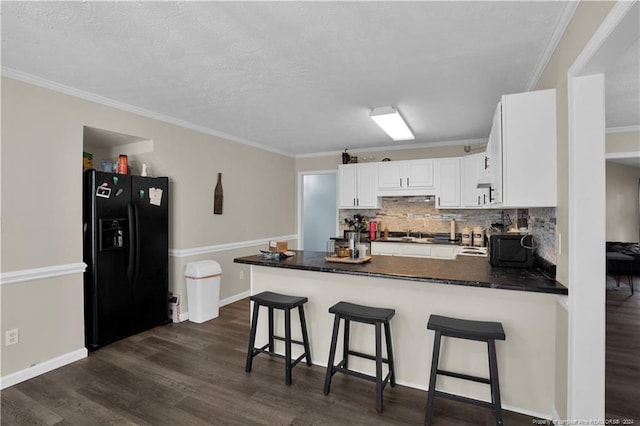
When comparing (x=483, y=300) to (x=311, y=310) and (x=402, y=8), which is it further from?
(x=402, y=8)

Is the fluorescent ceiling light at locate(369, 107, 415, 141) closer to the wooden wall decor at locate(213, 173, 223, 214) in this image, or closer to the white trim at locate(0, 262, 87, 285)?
the wooden wall decor at locate(213, 173, 223, 214)

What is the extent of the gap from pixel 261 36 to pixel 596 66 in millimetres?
1883

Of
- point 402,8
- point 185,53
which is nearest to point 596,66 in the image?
point 402,8

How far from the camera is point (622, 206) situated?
23.6 ft

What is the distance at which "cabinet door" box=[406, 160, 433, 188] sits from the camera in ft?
17.0

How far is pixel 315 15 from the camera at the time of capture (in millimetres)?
1876

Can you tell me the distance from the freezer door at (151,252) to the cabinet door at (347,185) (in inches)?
117

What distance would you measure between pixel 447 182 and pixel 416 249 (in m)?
1.16

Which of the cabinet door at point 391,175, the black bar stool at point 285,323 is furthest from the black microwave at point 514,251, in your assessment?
the cabinet door at point 391,175

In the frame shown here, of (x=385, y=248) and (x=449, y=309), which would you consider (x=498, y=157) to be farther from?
(x=385, y=248)

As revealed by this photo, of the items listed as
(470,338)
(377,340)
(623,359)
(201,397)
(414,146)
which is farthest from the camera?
(414,146)

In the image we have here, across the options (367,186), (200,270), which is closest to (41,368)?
(200,270)

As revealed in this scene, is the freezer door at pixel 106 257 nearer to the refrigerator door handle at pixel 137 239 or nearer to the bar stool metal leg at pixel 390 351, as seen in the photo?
the refrigerator door handle at pixel 137 239

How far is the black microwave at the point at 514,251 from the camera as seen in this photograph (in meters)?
2.54
